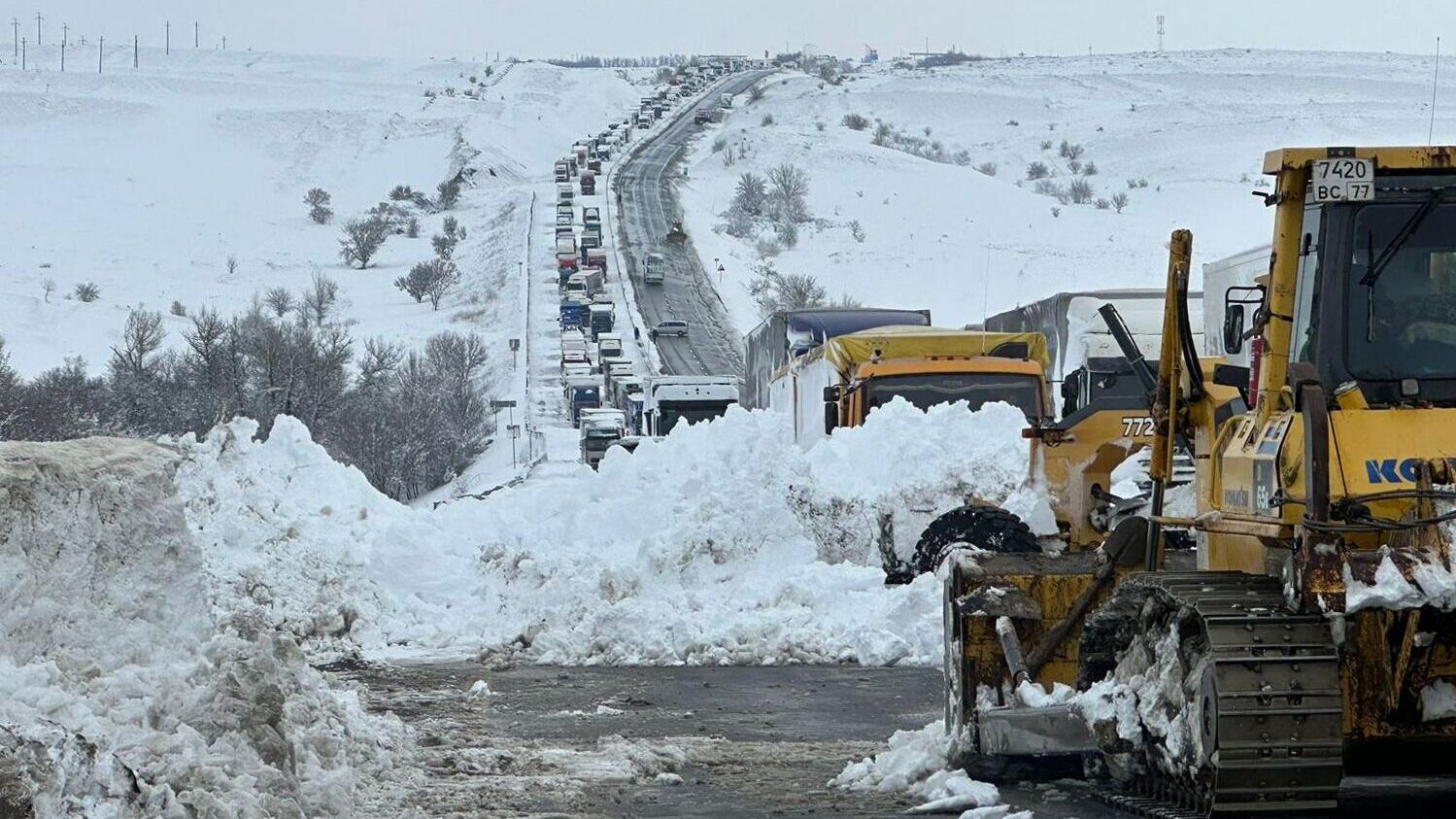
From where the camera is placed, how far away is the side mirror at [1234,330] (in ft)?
25.1

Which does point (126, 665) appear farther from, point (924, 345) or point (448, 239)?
point (448, 239)

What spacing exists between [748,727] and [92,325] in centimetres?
6263

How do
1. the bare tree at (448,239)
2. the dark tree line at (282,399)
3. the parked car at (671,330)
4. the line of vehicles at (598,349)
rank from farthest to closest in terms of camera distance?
the bare tree at (448,239), the parked car at (671,330), the line of vehicles at (598,349), the dark tree line at (282,399)

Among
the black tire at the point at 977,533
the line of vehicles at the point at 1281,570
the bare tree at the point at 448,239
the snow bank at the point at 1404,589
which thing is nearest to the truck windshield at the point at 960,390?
the black tire at the point at 977,533

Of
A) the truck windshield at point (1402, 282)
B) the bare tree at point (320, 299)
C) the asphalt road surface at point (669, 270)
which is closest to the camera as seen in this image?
the truck windshield at point (1402, 282)

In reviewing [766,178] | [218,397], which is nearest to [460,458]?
[218,397]

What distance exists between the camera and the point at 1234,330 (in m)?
7.68

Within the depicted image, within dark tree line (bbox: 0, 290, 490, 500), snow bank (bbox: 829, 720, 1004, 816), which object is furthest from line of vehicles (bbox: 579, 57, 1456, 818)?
dark tree line (bbox: 0, 290, 490, 500)

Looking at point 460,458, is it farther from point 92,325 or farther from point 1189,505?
point 1189,505

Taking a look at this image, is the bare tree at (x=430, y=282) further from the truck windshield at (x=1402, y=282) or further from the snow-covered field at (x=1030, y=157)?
the truck windshield at (x=1402, y=282)

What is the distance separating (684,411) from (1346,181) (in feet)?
130

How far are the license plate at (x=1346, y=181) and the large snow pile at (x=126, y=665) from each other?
441 centimetres

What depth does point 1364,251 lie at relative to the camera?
739 cm

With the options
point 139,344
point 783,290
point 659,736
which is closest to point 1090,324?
point 659,736
